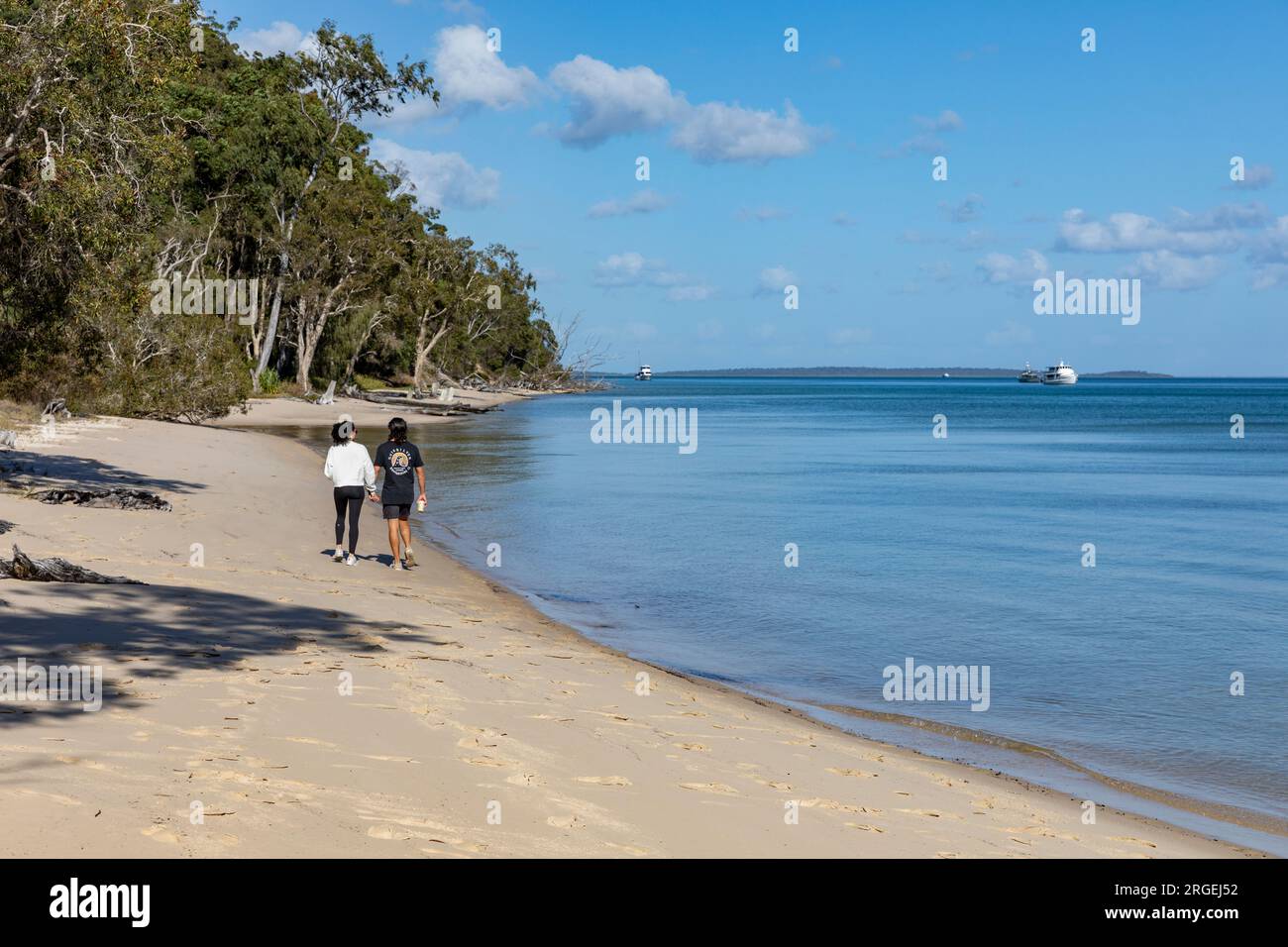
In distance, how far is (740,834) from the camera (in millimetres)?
6203

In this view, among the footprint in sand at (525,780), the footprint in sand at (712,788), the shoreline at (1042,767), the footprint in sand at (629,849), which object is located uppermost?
the footprint in sand at (525,780)

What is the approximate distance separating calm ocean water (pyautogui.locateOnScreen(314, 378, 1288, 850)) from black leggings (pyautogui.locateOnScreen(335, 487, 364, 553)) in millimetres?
2411

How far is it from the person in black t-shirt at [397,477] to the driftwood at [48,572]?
4.19 metres

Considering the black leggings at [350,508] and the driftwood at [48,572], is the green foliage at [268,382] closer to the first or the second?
the black leggings at [350,508]

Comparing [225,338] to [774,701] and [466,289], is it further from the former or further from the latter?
[466,289]

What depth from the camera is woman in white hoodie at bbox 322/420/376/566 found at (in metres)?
15.9

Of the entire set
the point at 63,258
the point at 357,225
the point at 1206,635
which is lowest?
the point at 1206,635

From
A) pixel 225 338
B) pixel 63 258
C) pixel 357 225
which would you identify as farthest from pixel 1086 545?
pixel 357 225

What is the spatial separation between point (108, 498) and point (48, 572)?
23.4ft

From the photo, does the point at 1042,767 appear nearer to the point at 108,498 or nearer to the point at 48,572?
the point at 48,572

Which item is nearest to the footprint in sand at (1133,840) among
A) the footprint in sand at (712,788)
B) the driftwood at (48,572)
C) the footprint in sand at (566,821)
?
the footprint in sand at (712,788)

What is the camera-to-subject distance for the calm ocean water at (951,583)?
1083 centimetres

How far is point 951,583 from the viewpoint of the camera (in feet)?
60.9
